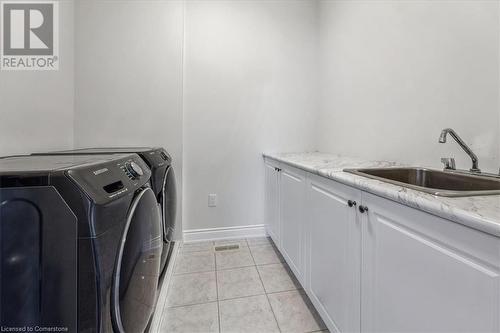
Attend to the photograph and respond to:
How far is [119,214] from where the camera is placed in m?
0.75

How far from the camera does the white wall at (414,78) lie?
115 cm

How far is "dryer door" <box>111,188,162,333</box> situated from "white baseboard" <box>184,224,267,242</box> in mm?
1382

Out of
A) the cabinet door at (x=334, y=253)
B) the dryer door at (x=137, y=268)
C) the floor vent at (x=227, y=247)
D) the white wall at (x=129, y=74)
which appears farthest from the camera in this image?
the floor vent at (x=227, y=247)

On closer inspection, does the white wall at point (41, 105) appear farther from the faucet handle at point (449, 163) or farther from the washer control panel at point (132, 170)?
the faucet handle at point (449, 163)

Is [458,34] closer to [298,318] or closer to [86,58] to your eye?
[298,318]

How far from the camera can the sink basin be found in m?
0.90

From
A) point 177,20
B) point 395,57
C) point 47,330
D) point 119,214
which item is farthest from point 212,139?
point 47,330

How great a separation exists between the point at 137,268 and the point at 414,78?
176 cm

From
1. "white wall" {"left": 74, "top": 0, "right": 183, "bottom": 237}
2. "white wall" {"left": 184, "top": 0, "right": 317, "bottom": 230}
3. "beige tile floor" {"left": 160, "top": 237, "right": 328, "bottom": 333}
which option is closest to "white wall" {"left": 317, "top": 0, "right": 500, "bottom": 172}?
"white wall" {"left": 184, "top": 0, "right": 317, "bottom": 230}

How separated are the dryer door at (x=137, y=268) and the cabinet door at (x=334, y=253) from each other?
832 mm

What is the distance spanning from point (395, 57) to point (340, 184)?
109 cm

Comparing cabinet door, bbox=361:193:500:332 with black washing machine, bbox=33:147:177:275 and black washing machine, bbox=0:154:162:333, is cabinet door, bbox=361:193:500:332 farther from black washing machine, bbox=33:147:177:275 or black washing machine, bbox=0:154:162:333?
black washing machine, bbox=33:147:177:275

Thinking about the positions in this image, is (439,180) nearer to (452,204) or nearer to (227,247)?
(452,204)

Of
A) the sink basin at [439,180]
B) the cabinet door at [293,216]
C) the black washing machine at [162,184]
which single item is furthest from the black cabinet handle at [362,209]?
the black washing machine at [162,184]
